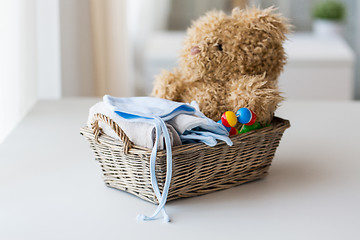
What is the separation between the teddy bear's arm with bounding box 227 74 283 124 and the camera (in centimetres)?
102

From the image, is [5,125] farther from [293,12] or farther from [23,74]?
[293,12]

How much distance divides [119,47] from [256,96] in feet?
5.48

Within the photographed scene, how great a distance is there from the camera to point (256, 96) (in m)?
1.02

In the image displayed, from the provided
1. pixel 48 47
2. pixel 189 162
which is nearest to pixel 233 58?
pixel 189 162

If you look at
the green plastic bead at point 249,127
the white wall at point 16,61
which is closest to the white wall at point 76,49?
the white wall at point 16,61

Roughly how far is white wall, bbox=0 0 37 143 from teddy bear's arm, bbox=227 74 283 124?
666 mm

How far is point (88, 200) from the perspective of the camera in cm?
97

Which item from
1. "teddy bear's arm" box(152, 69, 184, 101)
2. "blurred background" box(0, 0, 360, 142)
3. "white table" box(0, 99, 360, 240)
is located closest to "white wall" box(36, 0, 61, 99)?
"blurred background" box(0, 0, 360, 142)

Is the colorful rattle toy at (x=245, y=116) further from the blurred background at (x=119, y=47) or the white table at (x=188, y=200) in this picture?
the blurred background at (x=119, y=47)

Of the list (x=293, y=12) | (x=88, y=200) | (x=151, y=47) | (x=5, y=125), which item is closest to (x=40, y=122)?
(x=5, y=125)

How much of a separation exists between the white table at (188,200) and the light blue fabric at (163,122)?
6cm

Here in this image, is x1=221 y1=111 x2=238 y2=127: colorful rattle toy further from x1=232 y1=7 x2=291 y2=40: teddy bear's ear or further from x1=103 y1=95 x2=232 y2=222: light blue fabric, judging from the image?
x1=232 y1=7 x2=291 y2=40: teddy bear's ear

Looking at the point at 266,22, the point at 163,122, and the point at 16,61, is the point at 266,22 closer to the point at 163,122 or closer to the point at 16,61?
the point at 163,122

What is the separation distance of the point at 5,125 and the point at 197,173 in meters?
0.71
